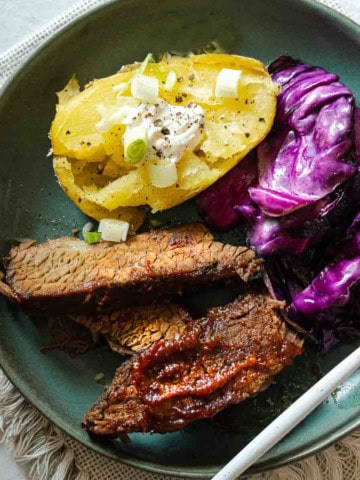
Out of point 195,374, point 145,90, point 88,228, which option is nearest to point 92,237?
point 88,228

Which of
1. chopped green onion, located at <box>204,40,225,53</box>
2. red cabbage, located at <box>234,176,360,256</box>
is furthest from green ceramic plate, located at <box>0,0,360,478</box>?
red cabbage, located at <box>234,176,360,256</box>

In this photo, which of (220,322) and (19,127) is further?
(19,127)

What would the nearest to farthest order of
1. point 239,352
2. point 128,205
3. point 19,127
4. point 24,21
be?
point 239,352 → point 128,205 → point 19,127 → point 24,21

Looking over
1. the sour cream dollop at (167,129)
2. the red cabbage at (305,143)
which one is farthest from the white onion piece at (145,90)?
the red cabbage at (305,143)

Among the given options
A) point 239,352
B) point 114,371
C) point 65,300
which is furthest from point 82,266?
point 239,352

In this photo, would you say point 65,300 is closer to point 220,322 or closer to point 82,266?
point 82,266

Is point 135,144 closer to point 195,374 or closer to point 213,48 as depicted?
point 213,48

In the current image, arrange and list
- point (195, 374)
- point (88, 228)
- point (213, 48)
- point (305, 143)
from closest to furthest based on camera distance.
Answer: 1. point (195, 374)
2. point (305, 143)
3. point (88, 228)
4. point (213, 48)
